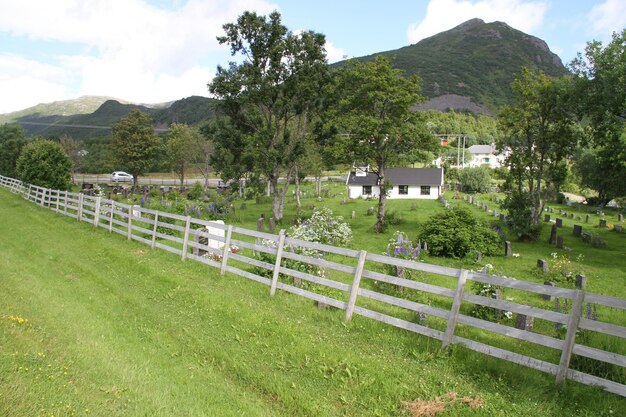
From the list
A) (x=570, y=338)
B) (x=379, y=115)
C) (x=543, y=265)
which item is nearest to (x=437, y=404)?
(x=570, y=338)

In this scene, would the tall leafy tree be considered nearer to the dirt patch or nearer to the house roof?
the dirt patch

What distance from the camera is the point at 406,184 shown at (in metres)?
59.5

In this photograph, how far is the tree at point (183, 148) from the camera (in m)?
59.5

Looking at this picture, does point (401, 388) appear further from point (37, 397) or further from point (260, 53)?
point (260, 53)

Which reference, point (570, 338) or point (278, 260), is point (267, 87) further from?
point (570, 338)

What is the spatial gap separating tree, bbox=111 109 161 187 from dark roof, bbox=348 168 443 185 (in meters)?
26.8

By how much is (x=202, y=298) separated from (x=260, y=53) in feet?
72.0

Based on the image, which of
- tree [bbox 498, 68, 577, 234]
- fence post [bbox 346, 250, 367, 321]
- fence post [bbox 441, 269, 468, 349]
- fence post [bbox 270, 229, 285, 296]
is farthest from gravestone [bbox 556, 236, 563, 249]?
fence post [bbox 441, 269, 468, 349]

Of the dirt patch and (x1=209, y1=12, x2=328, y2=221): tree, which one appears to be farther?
(x1=209, y1=12, x2=328, y2=221): tree

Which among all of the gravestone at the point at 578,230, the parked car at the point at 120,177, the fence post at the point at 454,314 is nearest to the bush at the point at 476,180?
the gravestone at the point at 578,230

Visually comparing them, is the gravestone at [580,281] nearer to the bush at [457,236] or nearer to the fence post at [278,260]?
the bush at [457,236]

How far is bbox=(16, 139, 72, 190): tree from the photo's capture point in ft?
103

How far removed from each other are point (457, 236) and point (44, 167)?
28.9 metres

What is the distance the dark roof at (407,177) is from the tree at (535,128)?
29690mm
